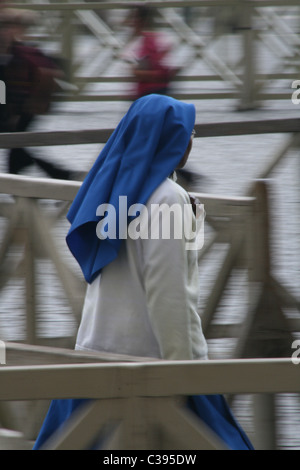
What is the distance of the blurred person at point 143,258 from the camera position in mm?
2697

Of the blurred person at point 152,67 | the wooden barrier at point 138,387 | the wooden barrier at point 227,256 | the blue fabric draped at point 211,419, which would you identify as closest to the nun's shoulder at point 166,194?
the blue fabric draped at point 211,419

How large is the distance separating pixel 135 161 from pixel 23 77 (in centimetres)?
510

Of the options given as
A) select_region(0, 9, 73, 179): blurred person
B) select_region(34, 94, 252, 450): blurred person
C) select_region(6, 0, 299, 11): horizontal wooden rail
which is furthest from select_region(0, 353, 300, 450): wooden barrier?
select_region(6, 0, 299, 11): horizontal wooden rail

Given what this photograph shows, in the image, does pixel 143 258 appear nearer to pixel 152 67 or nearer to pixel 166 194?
pixel 166 194

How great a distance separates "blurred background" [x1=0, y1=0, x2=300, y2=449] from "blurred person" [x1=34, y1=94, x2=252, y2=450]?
0.45 m

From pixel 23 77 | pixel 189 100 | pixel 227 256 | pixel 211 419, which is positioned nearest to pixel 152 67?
pixel 23 77

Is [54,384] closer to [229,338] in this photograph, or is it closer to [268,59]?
[229,338]

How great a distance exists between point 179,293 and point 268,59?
10.7m

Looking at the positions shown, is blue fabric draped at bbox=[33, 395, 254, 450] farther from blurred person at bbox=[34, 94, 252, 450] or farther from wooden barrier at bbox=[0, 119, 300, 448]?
wooden barrier at bbox=[0, 119, 300, 448]

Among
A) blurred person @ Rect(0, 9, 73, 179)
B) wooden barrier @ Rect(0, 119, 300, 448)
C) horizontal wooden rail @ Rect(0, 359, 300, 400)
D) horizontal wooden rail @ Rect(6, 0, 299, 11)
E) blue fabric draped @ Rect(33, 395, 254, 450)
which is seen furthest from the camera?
horizontal wooden rail @ Rect(6, 0, 299, 11)

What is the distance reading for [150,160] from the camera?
9.06 ft

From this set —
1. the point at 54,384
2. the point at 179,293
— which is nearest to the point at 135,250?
the point at 179,293

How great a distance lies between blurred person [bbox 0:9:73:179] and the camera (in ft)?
24.4
